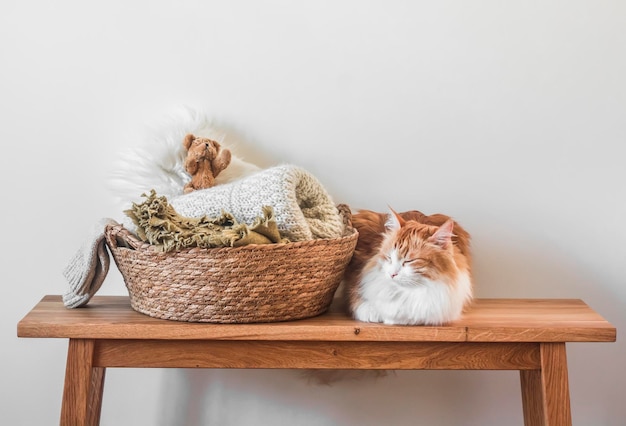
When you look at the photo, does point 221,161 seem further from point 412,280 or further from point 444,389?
point 444,389

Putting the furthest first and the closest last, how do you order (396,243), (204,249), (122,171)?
(122,171) < (396,243) < (204,249)

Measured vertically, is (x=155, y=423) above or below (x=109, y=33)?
below

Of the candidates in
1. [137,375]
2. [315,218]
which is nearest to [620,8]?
[315,218]

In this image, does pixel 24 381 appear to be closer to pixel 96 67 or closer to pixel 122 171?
pixel 122 171

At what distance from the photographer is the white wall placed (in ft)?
5.11

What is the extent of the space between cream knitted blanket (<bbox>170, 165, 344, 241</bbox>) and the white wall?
0.92ft

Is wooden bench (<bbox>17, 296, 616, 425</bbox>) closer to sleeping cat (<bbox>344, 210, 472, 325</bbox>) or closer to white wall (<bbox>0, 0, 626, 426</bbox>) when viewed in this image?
sleeping cat (<bbox>344, 210, 472, 325</bbox>)

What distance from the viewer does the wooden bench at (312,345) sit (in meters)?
1.19

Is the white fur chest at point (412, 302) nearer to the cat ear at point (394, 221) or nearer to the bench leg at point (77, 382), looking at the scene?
the cat ear at point (394, 221)

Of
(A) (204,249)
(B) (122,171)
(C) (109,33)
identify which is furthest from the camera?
(C) (109,33)

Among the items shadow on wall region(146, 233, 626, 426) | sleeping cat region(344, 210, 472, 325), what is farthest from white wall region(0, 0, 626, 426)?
sleeping cat region(344, 210, 472, 325)

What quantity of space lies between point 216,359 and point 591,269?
896 mm

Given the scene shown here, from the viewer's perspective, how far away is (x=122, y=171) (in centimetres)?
143

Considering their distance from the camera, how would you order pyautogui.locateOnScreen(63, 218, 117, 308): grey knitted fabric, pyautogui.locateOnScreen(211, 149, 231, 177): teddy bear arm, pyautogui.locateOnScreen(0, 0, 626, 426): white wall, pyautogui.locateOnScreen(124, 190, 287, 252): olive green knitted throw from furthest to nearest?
1. pyautogui.locateOnScreen(0, 0, 626, 426): white wall
2. pyautogui.locateOnScreen(211, 149, 231, 177): teddy bear arm
3. pyautogui.locateOnScreen(63, 218, 117, 308): grey knitted fabric
4. pyautogui.locateOnScreen(124, 190, 287, 252): olive green knitted throw
